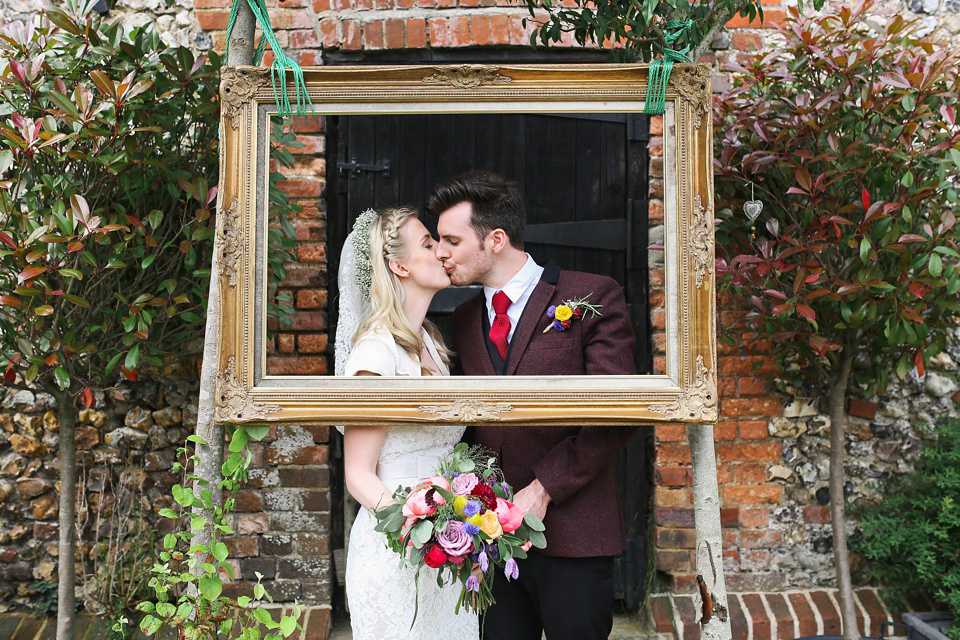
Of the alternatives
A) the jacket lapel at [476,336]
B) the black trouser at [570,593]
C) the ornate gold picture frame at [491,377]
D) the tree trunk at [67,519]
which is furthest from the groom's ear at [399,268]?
the tree trunk at [67,519]

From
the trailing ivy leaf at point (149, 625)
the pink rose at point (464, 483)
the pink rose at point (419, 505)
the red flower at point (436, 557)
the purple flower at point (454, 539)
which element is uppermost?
the pink rose at point (464, 483)

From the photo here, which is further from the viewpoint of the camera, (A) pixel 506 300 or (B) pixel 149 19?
(B) pixel 149 19

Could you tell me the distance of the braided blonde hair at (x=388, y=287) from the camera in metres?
2.36

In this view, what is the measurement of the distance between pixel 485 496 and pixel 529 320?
1.79 ft

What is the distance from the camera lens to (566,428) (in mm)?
2455

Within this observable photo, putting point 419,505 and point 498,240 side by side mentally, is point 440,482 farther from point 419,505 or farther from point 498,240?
point 498,240

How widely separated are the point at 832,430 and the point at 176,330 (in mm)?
2697

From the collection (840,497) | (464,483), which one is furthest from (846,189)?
(464,483)

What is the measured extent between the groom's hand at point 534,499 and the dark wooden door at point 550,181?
556 millimetres

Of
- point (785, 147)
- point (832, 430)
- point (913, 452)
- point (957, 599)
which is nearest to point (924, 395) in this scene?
point (913, 452)

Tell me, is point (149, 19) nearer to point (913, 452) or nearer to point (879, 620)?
point (913, 452)

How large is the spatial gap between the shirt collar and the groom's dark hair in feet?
0.27

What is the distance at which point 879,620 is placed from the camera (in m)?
3.37

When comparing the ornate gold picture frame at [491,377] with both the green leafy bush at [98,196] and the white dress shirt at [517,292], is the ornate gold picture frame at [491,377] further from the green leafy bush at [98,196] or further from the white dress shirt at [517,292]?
the green leafy bush at [98,196]
